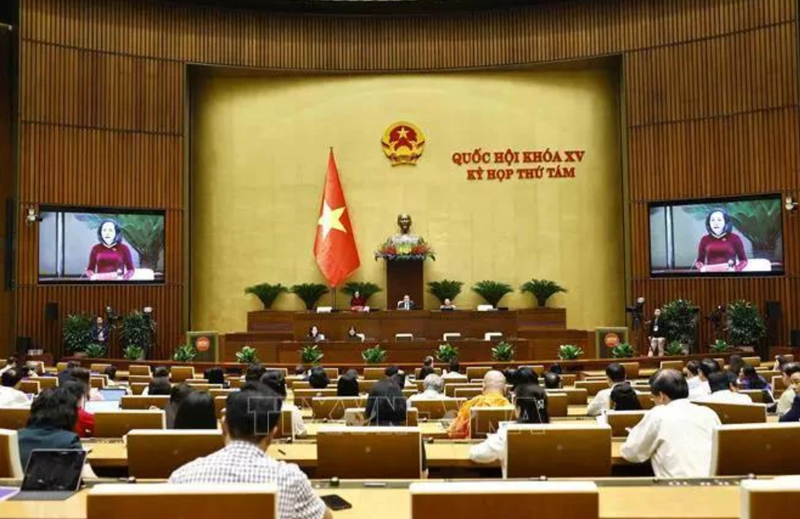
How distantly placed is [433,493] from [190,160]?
628 inches

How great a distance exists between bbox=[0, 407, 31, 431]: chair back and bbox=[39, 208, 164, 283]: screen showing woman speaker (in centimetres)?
1092

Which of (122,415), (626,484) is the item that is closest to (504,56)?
(122,415)

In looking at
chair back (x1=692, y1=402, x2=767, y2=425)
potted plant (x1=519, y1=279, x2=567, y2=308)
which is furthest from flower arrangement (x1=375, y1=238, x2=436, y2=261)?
chair back (x1=692, y1=402, x2=767, y2=425)

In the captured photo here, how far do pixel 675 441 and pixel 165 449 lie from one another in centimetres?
224

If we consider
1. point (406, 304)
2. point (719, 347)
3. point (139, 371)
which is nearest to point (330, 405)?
point (139, 371)

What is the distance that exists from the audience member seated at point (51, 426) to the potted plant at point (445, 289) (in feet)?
41.6

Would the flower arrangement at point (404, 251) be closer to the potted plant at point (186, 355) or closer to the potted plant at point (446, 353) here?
the potted plant at point (446, 353)

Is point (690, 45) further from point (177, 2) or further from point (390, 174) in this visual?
point (177, 2)

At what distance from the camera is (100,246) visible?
15.2 meters

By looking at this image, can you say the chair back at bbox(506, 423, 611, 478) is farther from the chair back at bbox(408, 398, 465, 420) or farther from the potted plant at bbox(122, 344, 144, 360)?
the potted plant at bbox(122, 344, 144, 360)

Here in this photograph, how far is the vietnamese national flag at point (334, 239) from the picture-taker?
52.2 feet

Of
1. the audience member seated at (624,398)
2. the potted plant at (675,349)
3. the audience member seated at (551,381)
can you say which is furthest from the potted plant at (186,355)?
the audience member seated at (624,398)

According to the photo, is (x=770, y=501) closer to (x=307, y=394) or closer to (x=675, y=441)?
(x=675, y=441)

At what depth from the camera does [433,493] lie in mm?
1827
